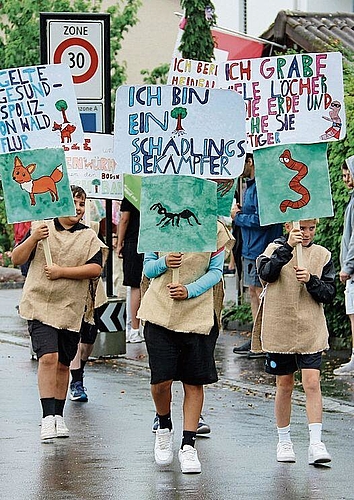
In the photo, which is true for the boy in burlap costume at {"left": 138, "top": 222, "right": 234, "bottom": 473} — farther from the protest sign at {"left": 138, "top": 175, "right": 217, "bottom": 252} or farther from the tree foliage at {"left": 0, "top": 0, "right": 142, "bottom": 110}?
the tree foliage at {"left": 0, "top": 0, "right": 142, "bottom": 110}

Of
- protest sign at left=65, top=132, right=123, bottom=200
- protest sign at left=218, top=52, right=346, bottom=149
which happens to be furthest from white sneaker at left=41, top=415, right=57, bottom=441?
protest sign at left=65, top=132, right=123, bottom=200

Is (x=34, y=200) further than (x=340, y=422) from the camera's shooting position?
No

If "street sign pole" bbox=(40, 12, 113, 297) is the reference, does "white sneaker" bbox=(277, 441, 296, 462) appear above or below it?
below

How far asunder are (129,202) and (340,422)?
4843 millimetres

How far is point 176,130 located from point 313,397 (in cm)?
182

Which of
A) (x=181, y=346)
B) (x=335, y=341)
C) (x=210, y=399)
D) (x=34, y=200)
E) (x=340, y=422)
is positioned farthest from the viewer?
(x=335, y=341)

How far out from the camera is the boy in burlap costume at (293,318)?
26.8ft

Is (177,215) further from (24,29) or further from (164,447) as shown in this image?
(24,29)

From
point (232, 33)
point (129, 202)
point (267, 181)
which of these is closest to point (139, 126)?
point (267, 181)

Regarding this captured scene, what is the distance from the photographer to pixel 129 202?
13805mm

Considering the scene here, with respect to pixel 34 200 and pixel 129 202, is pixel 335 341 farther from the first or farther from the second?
pixel 34 200

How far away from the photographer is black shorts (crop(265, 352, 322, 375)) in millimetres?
8258

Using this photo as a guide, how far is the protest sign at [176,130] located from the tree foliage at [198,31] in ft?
33.9

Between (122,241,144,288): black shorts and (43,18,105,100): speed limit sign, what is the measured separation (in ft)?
5.73
